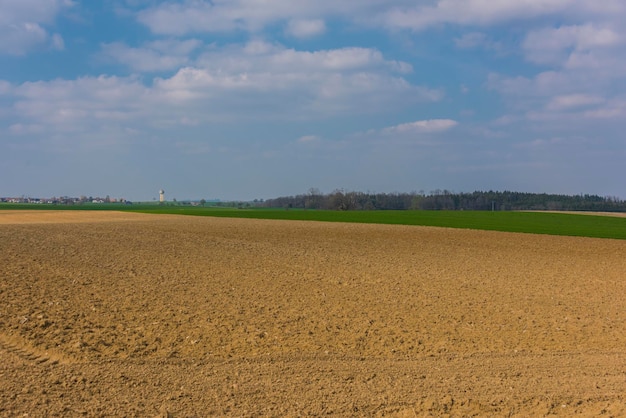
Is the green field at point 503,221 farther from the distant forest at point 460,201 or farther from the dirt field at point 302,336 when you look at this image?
the distant forest at point 460,201

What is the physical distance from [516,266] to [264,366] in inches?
612

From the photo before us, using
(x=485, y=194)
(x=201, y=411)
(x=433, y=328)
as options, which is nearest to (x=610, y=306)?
(x=433, y=328)

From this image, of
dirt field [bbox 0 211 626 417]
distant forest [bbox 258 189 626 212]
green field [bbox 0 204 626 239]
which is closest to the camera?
dirt field [bbox 0 211 626 417]

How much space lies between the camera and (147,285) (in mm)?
15180

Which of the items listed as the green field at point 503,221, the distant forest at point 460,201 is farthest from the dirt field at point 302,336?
the distant forest at point 460,201

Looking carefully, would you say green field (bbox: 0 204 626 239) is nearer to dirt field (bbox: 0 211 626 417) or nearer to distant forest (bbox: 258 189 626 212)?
dirt field (bbox: 0 211 626 417)

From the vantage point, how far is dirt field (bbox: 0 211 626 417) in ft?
24.2

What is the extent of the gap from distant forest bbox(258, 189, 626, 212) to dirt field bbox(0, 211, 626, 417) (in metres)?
91.1

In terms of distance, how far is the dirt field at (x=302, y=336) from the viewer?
7375 mm

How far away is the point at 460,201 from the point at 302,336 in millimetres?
120051

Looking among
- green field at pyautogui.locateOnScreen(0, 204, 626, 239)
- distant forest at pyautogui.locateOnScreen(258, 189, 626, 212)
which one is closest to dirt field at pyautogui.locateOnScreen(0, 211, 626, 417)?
green field at pyautogui.locateOnScreen(0, 204, 626, 239)

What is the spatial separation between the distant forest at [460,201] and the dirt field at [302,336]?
299 feet

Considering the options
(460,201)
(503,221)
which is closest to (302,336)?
(503,221)

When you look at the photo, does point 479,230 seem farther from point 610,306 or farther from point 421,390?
point 421,390
